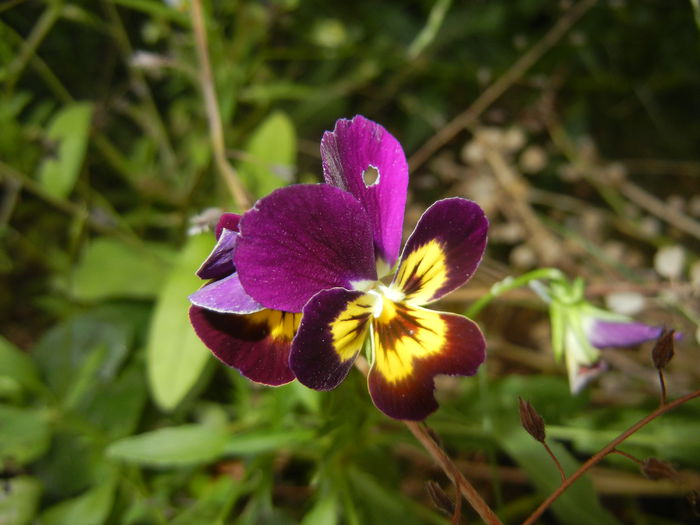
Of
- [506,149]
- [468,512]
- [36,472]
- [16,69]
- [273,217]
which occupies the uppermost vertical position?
[16,69]

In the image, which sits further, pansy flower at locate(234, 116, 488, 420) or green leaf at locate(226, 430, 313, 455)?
green leaf at locate(226, 430, 313, 455)

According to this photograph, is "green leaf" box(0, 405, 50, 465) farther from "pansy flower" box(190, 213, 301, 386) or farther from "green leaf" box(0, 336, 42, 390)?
"pansy flower" box(190, 213, 301, 386)

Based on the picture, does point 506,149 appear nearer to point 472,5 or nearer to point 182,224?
point 472,5

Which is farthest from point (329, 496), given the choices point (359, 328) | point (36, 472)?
point (36, 472)

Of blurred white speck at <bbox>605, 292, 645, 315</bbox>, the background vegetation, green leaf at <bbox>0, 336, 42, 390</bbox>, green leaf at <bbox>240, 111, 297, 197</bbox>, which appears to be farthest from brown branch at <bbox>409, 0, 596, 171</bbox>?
green leaf at <bbox>0, 336, 42, 390</bbox>

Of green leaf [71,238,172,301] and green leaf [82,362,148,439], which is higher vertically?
green leaf [71,238,172,301]

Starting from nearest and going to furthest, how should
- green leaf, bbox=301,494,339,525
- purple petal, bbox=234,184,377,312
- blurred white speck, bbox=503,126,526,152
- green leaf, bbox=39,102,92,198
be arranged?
purple petal, bbox=234,184,377,312 < green leaf, bbox=301,494,339,525 < green leaf, bbox=39,102,92,198 < blurred white speck, bbox=503,126,526,152
